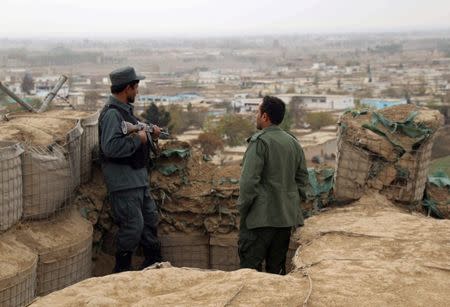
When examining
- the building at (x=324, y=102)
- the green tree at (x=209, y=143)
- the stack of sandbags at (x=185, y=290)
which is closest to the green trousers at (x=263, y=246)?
the stack of sandbags at (x=185, y=290)

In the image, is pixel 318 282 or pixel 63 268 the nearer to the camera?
pixel 318 282

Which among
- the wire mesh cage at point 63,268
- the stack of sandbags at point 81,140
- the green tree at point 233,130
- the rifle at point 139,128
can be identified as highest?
the rifle at point 139,128

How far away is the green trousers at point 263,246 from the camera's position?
4.77m

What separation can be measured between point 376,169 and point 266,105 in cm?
191

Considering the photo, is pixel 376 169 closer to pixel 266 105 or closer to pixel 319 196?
pixel 319 196

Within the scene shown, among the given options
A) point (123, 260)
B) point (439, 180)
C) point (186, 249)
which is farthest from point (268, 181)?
point (439, 180)

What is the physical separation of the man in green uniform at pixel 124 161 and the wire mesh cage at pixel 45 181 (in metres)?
0.32

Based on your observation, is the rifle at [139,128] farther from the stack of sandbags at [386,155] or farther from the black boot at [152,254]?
the stack of sandbags at [386,155]

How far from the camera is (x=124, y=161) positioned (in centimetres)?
529

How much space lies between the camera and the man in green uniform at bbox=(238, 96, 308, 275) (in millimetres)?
4613

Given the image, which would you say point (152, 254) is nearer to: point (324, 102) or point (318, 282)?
point (318, 282)

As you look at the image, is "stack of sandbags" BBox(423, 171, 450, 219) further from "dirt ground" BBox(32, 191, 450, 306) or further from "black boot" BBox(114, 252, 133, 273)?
"black boot" BBox(114, 252, 133, 273)

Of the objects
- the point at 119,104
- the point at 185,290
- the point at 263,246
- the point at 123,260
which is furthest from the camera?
the point at 123,260

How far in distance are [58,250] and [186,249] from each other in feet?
5.52
